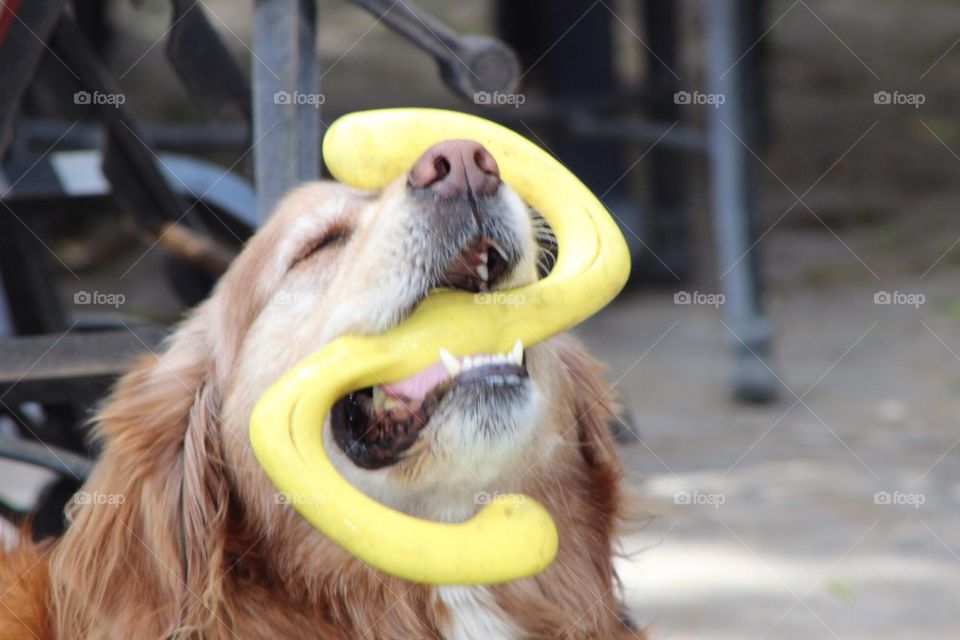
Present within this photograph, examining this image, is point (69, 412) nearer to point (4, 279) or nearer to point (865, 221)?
point (4, 279)

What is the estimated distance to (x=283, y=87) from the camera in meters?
2.77

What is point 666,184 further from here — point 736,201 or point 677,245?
point 736,201

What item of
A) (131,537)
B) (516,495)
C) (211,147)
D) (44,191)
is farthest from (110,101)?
(211,147)
